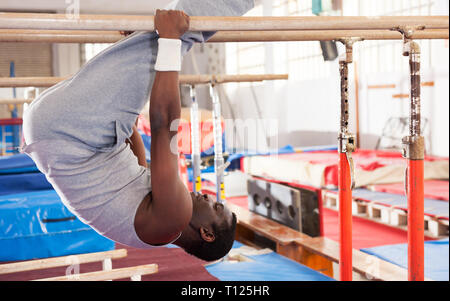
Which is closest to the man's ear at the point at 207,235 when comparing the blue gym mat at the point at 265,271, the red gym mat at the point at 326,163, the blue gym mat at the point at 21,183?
the blue gym mat at the point at 265,271

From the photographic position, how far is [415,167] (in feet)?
5.81

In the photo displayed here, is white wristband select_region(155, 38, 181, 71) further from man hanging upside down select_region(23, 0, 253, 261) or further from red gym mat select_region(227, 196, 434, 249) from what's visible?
red gym mat select_region(227, 196, 434, 249)

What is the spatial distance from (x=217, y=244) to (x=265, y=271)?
1500 mm

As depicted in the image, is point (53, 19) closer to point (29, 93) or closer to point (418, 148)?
point (418, 148)

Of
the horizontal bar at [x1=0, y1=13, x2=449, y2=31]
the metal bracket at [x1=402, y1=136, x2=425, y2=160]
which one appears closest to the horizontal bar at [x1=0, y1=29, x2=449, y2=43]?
the horizontal bar at [x1=0, y1=13, x2=449, y2=31]

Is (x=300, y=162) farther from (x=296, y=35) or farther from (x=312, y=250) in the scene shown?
(x=296, y=35)

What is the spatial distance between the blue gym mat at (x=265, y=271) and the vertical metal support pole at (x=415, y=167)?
3.93ft

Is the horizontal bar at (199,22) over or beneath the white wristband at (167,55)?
over

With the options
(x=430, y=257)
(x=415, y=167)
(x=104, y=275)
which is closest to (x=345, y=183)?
(x=415, y=167)

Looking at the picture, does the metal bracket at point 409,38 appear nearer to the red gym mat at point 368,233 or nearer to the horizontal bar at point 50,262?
the horizontal bar at point 50,262

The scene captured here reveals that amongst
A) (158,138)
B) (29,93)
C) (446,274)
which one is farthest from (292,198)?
(29,93)

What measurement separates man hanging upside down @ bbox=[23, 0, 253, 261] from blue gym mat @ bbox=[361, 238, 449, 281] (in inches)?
80.6

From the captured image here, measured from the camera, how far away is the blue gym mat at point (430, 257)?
9.92 ft

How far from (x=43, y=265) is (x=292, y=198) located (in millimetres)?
1788
